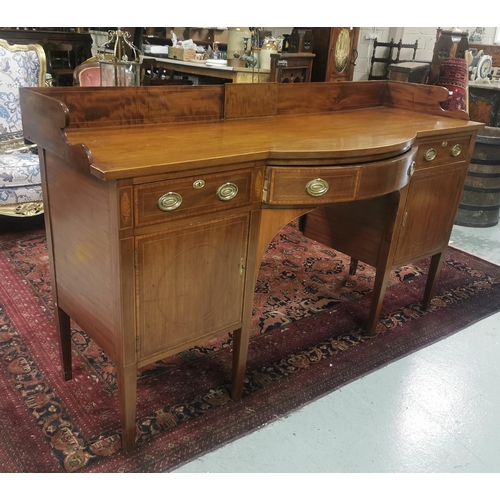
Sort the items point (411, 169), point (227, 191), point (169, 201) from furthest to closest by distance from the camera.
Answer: point (411, 169) < point (227, 191) < point (169, 201)

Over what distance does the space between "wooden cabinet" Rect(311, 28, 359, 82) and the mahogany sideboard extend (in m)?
3.66

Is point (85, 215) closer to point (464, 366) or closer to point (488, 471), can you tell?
point (488, 471)

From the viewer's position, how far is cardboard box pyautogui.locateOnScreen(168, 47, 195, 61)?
247 inches

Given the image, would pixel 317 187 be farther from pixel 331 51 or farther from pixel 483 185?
pixel 331 51

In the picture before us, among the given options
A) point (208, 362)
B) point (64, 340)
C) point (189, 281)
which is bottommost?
point (208, 362)

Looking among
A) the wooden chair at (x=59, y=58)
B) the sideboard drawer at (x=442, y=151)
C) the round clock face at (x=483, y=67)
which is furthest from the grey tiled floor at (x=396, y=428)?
the wooden chair at (x=59, y=58)

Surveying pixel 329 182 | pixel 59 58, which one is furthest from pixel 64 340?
pixel 59 58

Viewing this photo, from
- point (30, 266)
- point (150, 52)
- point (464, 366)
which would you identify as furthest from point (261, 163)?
point (150, 52)

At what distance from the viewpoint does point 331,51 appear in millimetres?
5379

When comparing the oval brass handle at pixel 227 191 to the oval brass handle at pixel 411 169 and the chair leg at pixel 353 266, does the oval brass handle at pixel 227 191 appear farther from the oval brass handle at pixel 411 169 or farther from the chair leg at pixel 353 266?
the chair leg at pixel 353 266

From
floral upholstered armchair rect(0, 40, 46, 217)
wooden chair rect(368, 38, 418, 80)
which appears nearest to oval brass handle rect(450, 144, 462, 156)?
floral upholstered armchair rect(0, 40, 46, 217)

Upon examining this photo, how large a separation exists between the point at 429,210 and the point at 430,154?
285 mm

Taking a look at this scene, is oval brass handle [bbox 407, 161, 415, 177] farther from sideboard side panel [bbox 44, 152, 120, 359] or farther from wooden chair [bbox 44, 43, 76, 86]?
wooden chair [bbox 44, 43, 76, 86]

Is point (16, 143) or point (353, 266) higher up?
point (16, 143)
